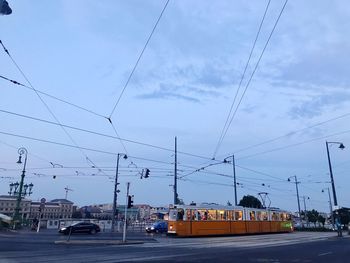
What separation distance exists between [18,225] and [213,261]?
140ft

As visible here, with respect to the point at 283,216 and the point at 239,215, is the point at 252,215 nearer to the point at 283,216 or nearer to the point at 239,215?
the point at 239,215

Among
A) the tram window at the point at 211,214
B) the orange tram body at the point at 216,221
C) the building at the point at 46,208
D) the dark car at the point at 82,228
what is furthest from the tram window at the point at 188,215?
the building at the point at 46,208

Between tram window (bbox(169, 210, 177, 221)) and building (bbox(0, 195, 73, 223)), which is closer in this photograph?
tram window (bbox(169, 210, 177, 221))

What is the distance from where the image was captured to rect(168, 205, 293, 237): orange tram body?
119 feet

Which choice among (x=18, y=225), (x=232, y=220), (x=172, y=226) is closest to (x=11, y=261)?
(x=172, y=226)

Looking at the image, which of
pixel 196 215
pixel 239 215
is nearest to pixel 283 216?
pixel 239 215

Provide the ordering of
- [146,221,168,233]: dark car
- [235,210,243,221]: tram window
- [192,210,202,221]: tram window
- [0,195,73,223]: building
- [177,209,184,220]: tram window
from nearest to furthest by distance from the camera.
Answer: [177,209,184,220]: tram window < [192,210,202,221]: tram window < [235,210,243,221]: tram window < [146,221,168,233]: dark car < [0,195,73,223]: building

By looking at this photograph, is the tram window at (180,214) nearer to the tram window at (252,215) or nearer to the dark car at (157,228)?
the tram window at (252,215)

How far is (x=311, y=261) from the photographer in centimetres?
1586

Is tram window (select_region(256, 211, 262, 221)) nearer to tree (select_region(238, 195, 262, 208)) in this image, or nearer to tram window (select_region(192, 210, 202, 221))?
tram window (select_region(192, 210, 202, 221))

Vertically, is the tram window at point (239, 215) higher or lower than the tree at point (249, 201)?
lower

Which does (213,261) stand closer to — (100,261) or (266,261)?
(266,261)

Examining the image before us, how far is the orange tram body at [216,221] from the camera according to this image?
119 feet

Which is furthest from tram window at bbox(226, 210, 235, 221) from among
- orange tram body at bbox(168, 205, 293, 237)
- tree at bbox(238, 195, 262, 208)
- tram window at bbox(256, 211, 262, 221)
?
tree at bbox(238, 195, 262, 208)
